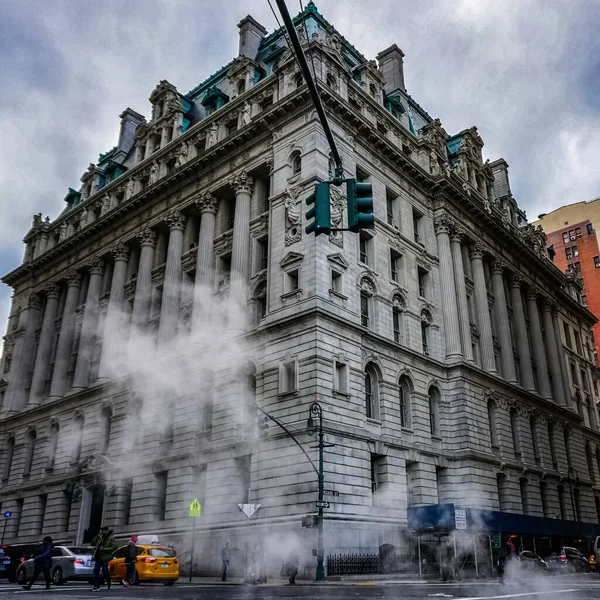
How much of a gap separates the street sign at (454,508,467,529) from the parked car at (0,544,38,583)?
1719 cm

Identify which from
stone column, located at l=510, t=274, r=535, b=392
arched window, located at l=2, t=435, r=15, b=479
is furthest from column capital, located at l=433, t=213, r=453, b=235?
arched window, located at l=2, t=435, r=15, b=479

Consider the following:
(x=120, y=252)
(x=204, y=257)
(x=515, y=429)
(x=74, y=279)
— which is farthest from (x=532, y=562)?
(x=74, y=279)

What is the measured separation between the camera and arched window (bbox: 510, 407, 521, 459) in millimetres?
40938

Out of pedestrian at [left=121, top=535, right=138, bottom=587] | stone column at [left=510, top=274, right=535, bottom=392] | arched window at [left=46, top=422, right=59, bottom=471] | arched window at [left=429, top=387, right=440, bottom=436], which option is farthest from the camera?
stone column at [left=510, top=274, right=535, bottom=392]

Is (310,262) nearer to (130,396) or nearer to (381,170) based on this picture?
(381,170)

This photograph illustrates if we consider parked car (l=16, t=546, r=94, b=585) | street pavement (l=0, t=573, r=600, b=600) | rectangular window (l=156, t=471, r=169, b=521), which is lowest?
street pavement (l=0, t=573, r=600, b=600)

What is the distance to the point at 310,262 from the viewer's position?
101 ft

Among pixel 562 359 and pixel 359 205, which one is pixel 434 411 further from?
pixel 359 205

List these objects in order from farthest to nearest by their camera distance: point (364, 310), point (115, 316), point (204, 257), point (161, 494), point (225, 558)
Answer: point (115, 316) < point (204, 257) < point (161, 494) < point (364, 310) < point (225, 558)

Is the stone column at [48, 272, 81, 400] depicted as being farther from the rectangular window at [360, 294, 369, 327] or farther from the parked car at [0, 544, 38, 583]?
the rectangular window at [360, 294, 369, 327]

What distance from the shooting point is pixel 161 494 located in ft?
112

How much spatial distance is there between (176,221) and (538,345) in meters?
29.0

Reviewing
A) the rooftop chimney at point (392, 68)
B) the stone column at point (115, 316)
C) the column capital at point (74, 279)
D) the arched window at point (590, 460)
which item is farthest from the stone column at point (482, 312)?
the column capital at point (74, 279)

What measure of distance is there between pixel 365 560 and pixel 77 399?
955 inches
